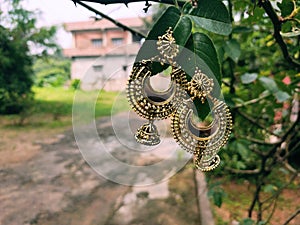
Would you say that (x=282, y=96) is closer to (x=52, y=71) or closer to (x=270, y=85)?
(x=270, y=85)

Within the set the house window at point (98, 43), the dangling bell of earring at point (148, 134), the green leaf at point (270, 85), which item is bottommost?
the house window at point (98, 43)

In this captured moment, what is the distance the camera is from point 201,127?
8.6 inches

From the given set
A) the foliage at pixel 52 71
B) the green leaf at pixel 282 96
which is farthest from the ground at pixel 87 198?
the foliage at pixel 52 71

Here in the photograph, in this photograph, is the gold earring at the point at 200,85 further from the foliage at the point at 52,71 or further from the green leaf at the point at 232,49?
the foliage at the point at 52,71

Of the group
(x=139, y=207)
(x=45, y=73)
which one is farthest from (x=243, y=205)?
(x=45, y=73)

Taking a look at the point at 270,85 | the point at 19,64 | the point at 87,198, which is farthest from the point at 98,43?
the point at 19,64

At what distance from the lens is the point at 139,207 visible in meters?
1.61

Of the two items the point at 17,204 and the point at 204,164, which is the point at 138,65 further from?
the point at 17,204

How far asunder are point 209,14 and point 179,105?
7 centimetres

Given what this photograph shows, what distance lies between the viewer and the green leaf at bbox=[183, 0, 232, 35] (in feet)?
0.71

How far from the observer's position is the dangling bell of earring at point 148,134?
219 millimetres

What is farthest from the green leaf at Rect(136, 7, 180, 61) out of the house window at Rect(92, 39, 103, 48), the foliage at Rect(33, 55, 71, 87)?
the foliage at Rect(33, 55, 71, 87)

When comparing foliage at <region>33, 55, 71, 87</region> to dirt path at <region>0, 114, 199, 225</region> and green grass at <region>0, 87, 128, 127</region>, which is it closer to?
green grass at <region>0, 87, 128, 127</region>

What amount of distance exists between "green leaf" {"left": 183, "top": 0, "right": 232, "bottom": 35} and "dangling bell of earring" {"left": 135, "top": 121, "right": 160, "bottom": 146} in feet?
0.24
